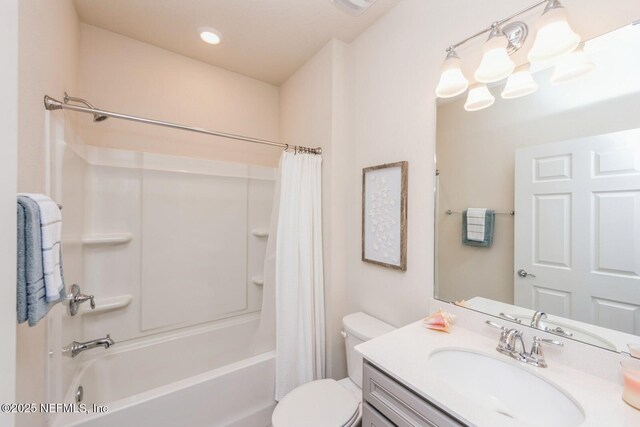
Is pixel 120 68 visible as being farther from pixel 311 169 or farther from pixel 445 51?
pixel 445 51

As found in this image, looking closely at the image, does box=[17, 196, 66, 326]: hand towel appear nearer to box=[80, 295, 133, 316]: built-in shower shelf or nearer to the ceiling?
box=[80, 295, 133, 316]: built-in shower shelf

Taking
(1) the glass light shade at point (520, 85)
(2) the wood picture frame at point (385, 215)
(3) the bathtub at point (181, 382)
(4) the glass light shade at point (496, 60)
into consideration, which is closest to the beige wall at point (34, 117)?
(3) the bathtub at point (181, 382)

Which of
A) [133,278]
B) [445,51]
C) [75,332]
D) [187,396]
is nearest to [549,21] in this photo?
[445,51]

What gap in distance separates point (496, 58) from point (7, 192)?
1.54m

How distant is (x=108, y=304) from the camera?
1.76 m

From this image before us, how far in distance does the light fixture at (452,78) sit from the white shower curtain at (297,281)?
3.07ft

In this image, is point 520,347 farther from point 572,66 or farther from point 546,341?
point 572,66

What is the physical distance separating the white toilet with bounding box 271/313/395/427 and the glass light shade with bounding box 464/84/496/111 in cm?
127

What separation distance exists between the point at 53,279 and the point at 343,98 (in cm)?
177

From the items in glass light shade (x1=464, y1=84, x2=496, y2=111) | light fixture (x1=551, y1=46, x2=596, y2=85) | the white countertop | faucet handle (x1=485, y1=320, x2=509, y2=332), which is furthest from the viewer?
glass light shade (x1=464, y1=84, x2=496, y2=111)

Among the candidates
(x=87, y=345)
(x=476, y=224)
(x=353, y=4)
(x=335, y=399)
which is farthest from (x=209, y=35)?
(x=335, y=399)

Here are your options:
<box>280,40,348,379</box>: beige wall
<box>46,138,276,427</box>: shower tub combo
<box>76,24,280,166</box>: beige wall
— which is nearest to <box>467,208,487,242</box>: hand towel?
<box>280,40,348,379</box>: beige wall

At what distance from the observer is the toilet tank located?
146 cm

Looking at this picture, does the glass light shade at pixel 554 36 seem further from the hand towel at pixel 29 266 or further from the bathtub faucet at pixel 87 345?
the bathtub faucet at pixel 87 345
